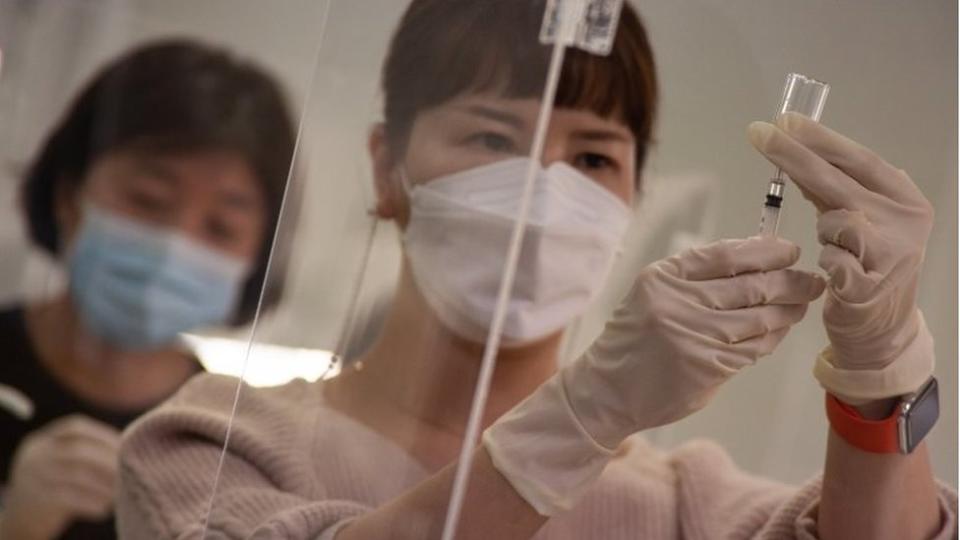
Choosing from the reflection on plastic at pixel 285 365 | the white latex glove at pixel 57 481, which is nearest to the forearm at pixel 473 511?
the reflection on plastic at pixel 285 365

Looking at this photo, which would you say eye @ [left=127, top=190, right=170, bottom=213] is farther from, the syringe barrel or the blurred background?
the syringe barrel

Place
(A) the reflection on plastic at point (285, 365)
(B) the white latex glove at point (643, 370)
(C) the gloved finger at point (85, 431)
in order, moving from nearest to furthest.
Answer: (B) the white latex glove at point (643, 370) → (A) the reflection on plastic at point (285, 365) → (C) the gloved finger at point (85, 431)

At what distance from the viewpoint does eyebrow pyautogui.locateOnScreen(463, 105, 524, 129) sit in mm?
941

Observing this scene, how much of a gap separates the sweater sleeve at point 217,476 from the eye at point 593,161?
275 millimetres

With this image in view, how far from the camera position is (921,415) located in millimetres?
1033

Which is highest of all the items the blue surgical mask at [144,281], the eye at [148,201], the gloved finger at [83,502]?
the eye at [148,201]

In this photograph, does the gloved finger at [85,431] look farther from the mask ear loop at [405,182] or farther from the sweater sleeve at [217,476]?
the mask ear loop at [405,182]

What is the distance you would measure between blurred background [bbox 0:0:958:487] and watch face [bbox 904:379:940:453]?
111 mm

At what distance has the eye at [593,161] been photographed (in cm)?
99

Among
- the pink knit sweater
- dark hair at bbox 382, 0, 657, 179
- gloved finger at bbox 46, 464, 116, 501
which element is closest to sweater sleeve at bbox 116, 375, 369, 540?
the pink knit sweater

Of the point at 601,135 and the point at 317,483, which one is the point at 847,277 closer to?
the point at 601,135

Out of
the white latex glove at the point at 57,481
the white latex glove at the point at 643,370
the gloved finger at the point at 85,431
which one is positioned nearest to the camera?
the white latex glove at the point at 643,370

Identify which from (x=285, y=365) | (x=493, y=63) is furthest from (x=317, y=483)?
(x=493, y=63)

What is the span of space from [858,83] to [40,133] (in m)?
1.19
